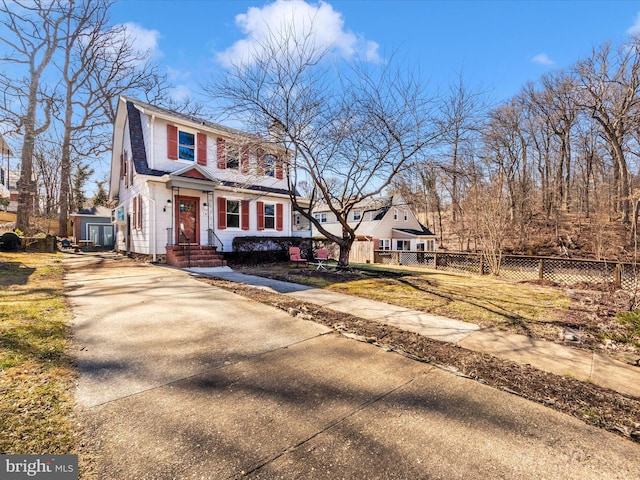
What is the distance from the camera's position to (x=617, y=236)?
1983 cm

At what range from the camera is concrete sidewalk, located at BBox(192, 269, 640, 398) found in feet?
10.2

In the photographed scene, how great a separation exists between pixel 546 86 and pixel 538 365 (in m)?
29.7

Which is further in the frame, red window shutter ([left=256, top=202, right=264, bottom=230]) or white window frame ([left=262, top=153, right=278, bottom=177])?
red window shutter ([left=256, top=202, right=264, bottom=230])

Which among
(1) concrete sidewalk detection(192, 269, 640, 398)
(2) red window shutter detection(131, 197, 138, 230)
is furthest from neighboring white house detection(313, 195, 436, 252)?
(1) concrete sidewalk detection(192, 269, 640, 398)

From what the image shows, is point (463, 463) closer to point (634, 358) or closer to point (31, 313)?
point (634, 358)

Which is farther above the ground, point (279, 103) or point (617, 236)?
point (279, 103)

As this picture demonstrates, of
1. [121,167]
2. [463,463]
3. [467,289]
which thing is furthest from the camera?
[121,167]

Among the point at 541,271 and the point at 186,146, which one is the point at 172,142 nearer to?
the point at 186,146

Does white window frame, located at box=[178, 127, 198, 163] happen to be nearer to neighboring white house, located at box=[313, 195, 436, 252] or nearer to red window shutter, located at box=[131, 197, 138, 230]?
red window shutter, located at box=[131, 197, 138, 230]

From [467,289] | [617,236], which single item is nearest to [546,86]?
[617,236]

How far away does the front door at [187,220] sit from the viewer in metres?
12.6

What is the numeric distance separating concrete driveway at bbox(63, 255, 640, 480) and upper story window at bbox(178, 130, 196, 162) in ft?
37.1

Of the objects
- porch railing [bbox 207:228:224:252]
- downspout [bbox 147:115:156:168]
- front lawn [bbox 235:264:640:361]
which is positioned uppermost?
downspout [bbox 147:115:156:168]

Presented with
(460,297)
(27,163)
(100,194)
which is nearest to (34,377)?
(460,297)
